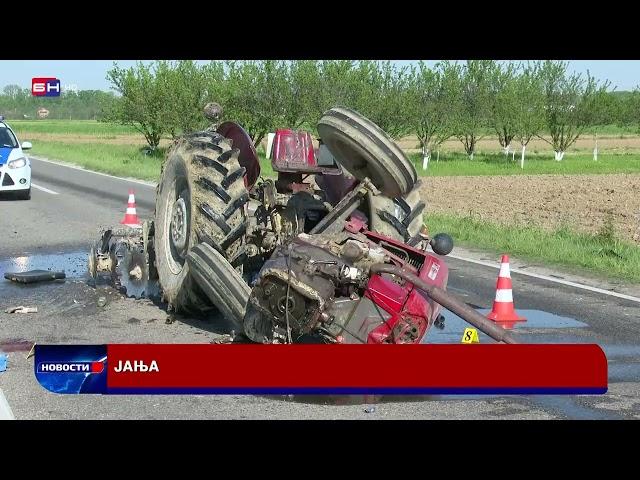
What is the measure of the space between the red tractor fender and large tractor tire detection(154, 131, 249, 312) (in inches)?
15.3

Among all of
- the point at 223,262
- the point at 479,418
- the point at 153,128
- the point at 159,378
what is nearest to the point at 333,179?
the point at 223,262

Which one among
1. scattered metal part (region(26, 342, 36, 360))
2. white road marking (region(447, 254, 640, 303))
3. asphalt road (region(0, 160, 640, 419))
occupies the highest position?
scattered metal part (region(26, 342, 36, 360))

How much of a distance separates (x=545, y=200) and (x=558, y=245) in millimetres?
12029

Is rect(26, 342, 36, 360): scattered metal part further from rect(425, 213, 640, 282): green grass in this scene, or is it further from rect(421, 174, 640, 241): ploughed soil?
rect(421, 174, 640, 241): ploughed soil

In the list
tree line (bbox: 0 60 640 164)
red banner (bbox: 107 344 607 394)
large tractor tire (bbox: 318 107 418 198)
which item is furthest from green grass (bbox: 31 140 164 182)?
red banner (bbox: 107 344 607 394)

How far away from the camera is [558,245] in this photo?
14.2 metres

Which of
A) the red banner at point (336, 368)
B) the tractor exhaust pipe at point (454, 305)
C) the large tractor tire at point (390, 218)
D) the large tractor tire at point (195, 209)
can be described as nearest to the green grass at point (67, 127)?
the large tractor tire at point (195, 209)

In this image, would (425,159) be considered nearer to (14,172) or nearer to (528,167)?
(528,167)

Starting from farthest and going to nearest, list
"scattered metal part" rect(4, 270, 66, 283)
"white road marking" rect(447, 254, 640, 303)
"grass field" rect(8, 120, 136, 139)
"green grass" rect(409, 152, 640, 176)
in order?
"grass field" rect(8, 120, 136, 139), "green grass" rect(409, 152, 640, 176), "white road marking" rect(447, 254, 640, 303), "scattered metal part" rect(4, 270, 66, 283)

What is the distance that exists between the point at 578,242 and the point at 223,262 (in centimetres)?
880

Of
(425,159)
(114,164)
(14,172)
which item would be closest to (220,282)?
(14,172)

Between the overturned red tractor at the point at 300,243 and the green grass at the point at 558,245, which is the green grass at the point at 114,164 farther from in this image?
the overturned red tractor at the point at 300,243

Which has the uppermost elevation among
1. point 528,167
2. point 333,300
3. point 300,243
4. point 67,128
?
point 300,243

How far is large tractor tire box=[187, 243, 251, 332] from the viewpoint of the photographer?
7219 mm
